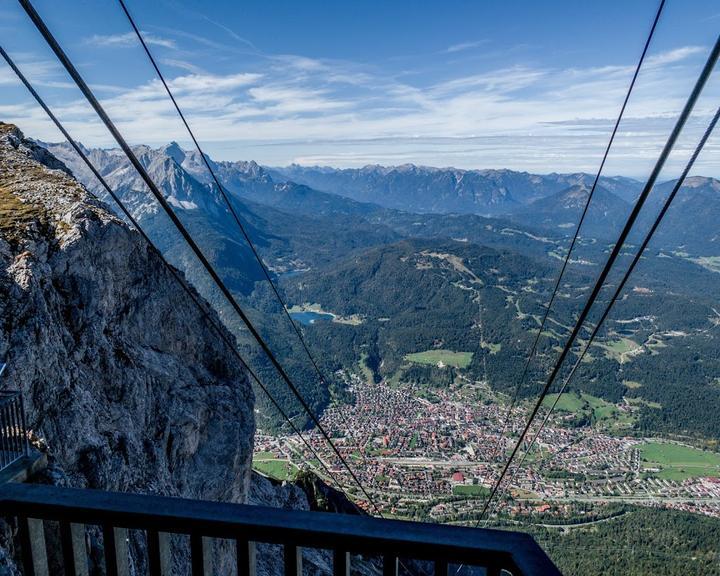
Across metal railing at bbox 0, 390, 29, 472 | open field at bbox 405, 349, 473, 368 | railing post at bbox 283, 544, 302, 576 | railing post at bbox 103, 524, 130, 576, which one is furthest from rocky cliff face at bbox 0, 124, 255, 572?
open field at bbox 405, 349, 473, 368

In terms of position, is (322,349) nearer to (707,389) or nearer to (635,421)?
(635,421)

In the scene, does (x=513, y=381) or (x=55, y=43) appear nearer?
(x=55, y=43)

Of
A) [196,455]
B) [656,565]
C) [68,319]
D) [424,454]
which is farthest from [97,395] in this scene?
[424,454]

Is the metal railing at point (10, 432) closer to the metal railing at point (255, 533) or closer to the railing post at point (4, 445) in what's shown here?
the railing post at point (4, 445)

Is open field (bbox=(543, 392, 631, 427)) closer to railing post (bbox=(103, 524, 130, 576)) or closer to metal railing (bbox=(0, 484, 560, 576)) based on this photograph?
metal railing (bbox=(0, 484, 560, 576))

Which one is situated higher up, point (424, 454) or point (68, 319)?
point (68, 319)

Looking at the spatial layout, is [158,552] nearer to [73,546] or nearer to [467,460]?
[73,546]
